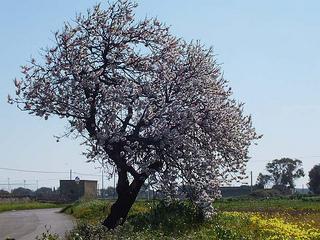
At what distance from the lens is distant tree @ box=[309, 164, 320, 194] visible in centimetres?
10169

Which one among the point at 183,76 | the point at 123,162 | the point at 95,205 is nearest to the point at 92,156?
the point at 123,162

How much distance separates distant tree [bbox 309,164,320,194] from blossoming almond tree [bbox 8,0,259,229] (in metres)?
86.7

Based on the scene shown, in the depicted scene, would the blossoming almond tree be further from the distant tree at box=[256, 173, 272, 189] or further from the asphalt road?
the distant tree at box=[256, 173, 272, 189]

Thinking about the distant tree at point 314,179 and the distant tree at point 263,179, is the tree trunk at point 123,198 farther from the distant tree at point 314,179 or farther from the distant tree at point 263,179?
the distant tree at point 263,179

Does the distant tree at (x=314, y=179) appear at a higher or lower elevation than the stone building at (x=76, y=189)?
higher

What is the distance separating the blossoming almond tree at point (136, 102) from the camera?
1709 centimetres

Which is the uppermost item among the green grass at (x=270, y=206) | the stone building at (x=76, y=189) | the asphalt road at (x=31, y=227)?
the stone building at (x=76, y=189)

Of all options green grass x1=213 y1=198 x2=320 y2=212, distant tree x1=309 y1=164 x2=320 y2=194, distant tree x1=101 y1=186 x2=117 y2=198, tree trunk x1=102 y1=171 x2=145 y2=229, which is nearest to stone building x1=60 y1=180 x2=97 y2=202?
distant tree x1=101 y1=186 x2=117 y2=198

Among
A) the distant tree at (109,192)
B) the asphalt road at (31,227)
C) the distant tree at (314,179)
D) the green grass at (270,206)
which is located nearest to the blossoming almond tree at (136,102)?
the asphalt road at (31,227)

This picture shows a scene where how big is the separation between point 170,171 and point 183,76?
9.21 feet

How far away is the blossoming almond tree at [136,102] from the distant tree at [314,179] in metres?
86.7

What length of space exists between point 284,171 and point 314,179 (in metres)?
24.4

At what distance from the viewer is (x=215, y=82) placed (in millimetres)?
18875

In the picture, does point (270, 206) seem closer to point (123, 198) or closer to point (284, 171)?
point (123, 198)
